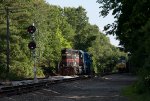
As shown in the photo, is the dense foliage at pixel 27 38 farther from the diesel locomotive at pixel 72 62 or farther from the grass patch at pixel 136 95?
the grass patch at pixel 136 95

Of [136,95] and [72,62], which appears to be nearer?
[136,95]

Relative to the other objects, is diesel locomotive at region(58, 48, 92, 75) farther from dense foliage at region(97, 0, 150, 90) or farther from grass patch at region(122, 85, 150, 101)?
grass patch at region(122, 85, 150, 101)

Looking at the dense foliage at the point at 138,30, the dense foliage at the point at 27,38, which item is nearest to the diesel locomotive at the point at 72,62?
the dense foliage at the point at 27,38

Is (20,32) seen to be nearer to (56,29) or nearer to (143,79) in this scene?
(56,29)

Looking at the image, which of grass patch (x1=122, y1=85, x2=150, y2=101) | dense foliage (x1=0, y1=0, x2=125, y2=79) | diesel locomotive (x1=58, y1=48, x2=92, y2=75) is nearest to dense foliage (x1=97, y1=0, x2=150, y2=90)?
grass patch (x1=122, y1=85, x2=150, y2=101)

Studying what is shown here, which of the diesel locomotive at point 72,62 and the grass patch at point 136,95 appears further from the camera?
the diesel locomotive at point 72,62

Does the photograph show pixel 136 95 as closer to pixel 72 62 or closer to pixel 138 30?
pixel 138 30

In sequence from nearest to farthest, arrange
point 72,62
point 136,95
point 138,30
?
point 136,95, point 138,30, point 72,62

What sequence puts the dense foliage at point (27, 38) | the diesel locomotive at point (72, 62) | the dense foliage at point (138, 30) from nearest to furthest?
the dense foliage at point (138, 30), the diesel locomotive at point (72, 62), the dense foliage at point (27, 38)

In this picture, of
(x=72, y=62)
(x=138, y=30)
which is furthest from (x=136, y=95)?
(x=72, y=62)

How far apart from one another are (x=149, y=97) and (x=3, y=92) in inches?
316

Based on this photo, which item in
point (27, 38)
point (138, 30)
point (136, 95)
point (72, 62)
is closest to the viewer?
point (136, 95)

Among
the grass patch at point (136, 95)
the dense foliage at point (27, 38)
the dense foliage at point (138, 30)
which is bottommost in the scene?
the grass patch at point (136, 95)

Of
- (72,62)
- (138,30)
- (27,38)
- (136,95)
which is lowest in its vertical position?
(136,95)
